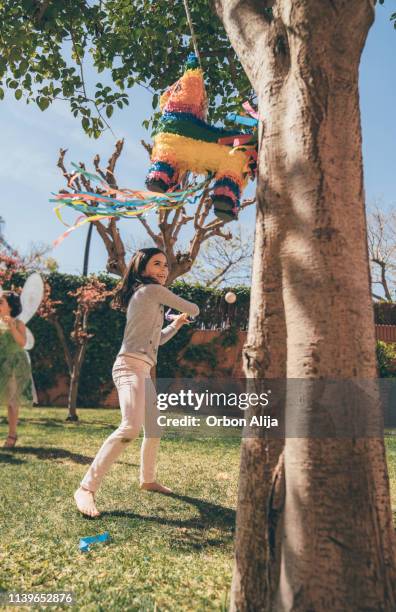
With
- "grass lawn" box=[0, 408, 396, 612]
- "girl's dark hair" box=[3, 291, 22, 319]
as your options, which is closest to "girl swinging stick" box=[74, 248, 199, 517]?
"grass lawn" box=[0, 408, 396, 612]

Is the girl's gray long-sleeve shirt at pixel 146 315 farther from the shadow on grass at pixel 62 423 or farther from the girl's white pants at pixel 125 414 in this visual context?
the shadow on grass at pixel 62 423

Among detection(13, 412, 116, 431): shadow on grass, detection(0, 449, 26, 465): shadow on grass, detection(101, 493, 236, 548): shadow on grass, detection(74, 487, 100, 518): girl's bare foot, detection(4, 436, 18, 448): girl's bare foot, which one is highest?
detection(13, 412, 116, 431): shadow on grass

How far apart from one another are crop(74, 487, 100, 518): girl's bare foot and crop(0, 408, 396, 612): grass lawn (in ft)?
0.17

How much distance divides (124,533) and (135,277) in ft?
5.38

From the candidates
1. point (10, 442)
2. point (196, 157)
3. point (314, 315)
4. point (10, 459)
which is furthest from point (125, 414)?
point (10, 442)

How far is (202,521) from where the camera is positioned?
298 cm

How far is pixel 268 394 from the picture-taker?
5.80ft

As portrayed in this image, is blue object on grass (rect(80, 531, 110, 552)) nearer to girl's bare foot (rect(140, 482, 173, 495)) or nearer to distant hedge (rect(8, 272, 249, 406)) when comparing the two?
girl's bare foot (rect(140, 482, 173, 495))

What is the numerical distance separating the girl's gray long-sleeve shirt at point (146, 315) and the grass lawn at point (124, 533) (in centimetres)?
99

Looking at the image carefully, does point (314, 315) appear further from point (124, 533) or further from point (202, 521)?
point (202, 521)

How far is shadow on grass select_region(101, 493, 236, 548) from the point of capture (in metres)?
2.64

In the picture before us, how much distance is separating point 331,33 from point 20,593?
8.00 feet

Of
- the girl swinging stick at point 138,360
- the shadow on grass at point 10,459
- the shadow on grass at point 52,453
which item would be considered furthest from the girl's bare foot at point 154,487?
the shadow on grass at point 10,459

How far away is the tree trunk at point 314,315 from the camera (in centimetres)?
153
